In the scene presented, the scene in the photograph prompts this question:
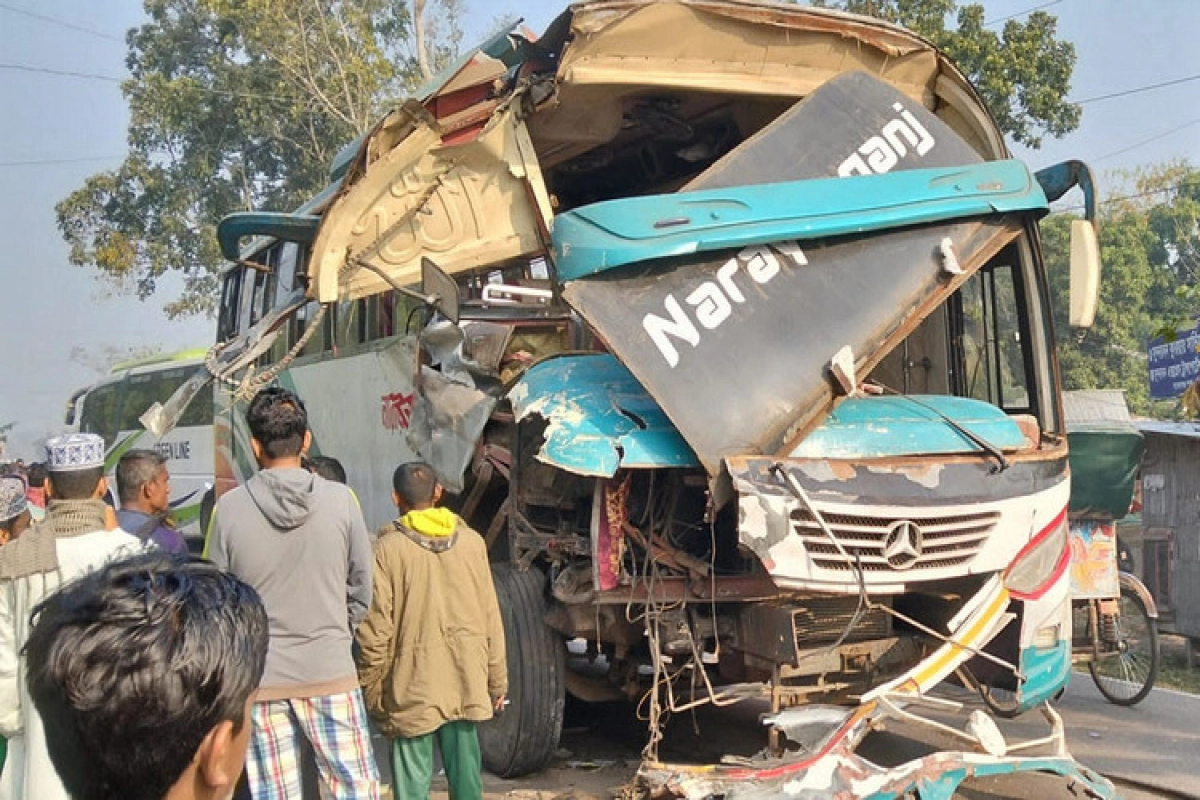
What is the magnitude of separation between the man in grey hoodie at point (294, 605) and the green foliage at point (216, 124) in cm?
1964

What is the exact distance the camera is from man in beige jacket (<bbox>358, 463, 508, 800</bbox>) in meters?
4.04

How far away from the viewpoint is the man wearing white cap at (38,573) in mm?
2873

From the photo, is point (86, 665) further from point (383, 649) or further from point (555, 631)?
point (555, 631)

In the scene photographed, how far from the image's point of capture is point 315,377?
7.80 meters

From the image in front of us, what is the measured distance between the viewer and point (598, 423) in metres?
4.41

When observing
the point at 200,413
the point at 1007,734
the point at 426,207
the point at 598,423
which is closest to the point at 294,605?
the point at 598,423

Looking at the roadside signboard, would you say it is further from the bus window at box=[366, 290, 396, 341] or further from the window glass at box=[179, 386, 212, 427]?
the window glass at box=[179, 386, 212, 427]

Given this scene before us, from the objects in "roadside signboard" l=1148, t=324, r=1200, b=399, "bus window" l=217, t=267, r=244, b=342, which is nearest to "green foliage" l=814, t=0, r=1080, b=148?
"roadside signboard" l=1148, t=324, r=1200, b=399

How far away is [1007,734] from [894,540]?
2.36m

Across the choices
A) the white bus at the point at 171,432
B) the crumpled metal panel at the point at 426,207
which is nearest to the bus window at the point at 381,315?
the crumpled metal panel at the point at 426,207

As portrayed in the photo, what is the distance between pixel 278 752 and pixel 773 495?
196 centimetres

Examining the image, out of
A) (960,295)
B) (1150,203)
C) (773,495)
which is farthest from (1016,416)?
(1150,203)

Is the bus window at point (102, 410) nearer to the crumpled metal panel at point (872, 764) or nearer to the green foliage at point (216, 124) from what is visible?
the green foliage at point (216, 124)

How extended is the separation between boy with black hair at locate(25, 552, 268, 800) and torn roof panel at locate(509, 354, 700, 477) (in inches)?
114
